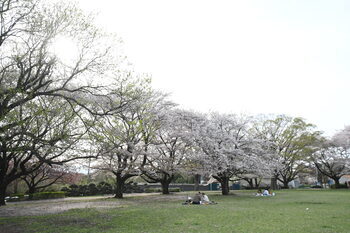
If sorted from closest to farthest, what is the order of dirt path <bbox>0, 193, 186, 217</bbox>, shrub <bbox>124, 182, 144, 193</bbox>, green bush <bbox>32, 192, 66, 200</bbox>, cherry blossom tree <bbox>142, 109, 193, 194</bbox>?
dirt path <bbox>0, 193, 186, 217</bbox> → cherry blossom tree <bbox>142, 109, 193, 194</bbox> → green bush <bbox>32, 192, 66, 200</bbox> → shrub <bbox>124, 182, 144, 193</bbox>

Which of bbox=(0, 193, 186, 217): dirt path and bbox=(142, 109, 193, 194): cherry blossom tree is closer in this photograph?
bbox=(0, 193, 186, 217): dirt path

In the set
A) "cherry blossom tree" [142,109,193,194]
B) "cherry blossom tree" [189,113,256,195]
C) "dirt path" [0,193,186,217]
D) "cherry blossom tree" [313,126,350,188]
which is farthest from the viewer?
"cherry blossom tree" [313,126,350,188]

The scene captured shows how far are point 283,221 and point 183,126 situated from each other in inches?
709

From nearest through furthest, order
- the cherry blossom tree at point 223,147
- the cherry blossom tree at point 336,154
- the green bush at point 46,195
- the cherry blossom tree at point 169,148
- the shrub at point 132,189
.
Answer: the cherry blossom tree at point 223,147, the cherry blossom tree at point 169,148, the green bush at point 46,195, the shrub at point 132,189, the cherry blossom tree at point 336,154

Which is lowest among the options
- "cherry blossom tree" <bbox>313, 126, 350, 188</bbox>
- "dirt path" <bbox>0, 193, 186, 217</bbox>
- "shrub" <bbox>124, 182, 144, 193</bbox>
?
"shrub" <bbox>124, 182, 144, 193</bbox>

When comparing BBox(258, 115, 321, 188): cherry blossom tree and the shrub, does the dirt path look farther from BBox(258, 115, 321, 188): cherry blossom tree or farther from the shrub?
BBox(258, 115, 321, 188): cherry blossom tree

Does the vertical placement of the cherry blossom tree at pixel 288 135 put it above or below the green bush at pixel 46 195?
above

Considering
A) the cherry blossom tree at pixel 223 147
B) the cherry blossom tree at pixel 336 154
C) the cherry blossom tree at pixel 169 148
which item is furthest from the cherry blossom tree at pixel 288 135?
the cherry blossom tree at pixel 169 148

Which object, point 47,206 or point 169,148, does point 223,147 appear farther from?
point 47,206

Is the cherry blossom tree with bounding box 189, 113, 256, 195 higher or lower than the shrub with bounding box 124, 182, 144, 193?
higher

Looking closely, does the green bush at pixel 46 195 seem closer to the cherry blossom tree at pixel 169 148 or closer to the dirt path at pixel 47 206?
the dirt path at pixel 47 206

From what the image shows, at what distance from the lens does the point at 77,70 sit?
11648 mm

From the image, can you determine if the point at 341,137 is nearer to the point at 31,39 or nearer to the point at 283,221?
the point at 283,221

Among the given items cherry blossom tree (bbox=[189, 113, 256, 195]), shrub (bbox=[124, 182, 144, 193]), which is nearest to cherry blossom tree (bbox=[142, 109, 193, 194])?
cherry blossom tree (bbox=[189, 113, 256, 195])
